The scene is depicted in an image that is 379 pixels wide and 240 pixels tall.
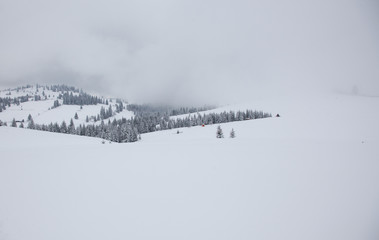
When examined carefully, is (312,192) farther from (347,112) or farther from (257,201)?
(347,112)

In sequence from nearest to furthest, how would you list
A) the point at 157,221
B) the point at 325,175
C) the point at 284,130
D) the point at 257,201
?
the point at 157,221, the point at 257,201, the point at 325,175, the point at 284,130

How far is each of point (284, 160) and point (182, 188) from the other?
10.9 metres

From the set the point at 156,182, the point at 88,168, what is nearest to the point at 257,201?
the point at 156,182

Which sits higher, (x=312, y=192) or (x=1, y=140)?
(x=1, y=140)

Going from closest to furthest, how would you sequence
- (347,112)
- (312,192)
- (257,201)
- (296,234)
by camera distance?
1. (296,234)
2. (257,201)
3. (312,192)
4. (347,112)

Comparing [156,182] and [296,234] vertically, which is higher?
[156,182]

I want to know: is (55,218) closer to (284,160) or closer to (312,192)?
(312,192)

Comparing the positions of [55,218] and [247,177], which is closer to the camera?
[55,218]

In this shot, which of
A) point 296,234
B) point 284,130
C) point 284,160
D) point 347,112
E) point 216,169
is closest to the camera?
point 296,234

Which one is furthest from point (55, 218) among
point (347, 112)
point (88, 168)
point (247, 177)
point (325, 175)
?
point (347, 112)

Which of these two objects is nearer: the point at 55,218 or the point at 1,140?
the point at 55,218

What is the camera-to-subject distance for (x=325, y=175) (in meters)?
10.4

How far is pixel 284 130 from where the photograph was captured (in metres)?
53.0

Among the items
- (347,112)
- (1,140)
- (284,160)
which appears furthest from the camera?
(347,112)
